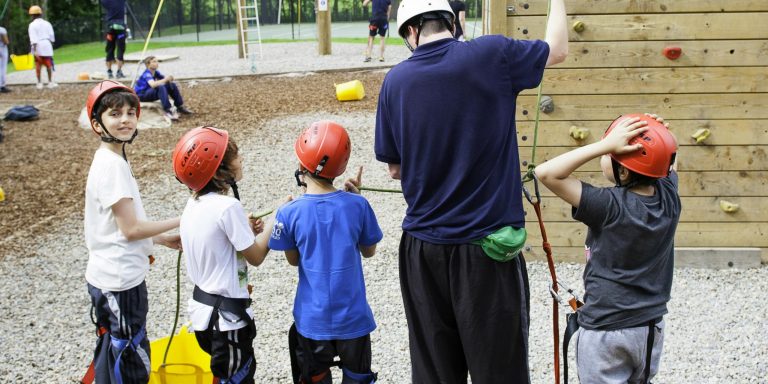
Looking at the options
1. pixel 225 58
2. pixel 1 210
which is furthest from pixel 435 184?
pixel 225 58

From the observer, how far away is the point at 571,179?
2959 mm

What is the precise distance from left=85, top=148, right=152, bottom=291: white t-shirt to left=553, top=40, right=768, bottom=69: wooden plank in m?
3.62

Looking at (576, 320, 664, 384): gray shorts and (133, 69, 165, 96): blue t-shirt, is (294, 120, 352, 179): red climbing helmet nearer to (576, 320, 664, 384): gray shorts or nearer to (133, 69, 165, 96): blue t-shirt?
(576, 320, 664, 384): gray shorts

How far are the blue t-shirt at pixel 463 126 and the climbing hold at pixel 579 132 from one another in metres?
3.08

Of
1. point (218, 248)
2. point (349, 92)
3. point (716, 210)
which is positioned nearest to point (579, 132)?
point (716, 210)

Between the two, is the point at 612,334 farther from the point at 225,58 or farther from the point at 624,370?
the point at 225,58

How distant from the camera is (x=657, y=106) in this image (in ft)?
19.6

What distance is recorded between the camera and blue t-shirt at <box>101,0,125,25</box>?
17016mm

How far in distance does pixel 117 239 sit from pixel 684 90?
4.30 metres

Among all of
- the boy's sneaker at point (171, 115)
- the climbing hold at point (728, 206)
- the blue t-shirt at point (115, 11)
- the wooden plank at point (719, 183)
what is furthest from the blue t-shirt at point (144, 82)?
the climbing hold at point (728, 206)

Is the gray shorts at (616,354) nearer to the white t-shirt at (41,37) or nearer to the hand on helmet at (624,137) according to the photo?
the hand on helmet at (624,137)

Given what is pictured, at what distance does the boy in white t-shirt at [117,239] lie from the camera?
3.51 metres

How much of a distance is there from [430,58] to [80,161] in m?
8.53

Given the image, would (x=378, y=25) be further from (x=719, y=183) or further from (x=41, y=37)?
(x=719, y=183)
